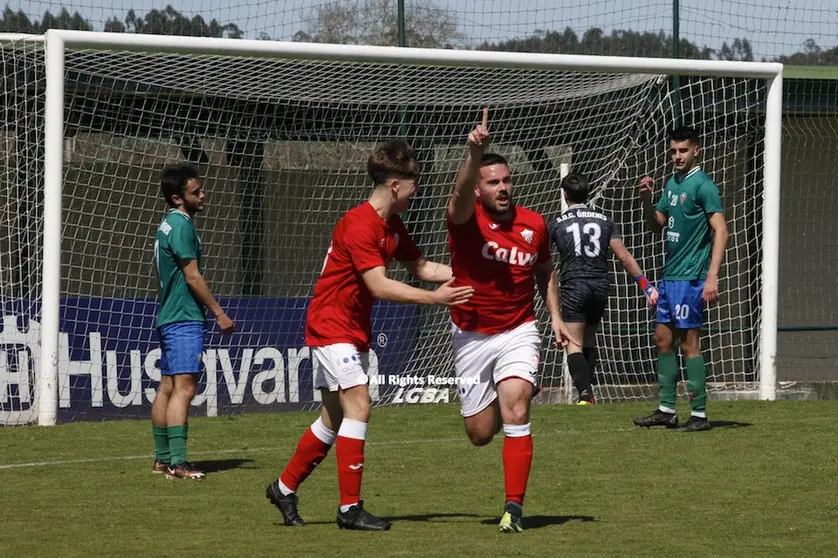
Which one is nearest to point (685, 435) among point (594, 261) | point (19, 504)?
point (594, 261)

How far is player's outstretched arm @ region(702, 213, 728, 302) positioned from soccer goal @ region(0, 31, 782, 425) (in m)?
2.91

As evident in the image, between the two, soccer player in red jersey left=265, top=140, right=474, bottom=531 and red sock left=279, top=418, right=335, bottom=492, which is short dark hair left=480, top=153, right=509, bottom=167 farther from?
red sock left=279, top=418, right=335, bottom=492

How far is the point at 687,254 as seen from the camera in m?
10.8

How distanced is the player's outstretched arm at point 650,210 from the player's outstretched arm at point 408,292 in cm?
425

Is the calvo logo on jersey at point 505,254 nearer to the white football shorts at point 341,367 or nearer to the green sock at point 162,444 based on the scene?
the white football shorts at point 341,367

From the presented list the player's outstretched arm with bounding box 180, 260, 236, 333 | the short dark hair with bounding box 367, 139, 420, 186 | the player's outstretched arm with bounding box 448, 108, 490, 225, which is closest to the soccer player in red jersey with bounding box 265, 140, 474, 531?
the short dark hair with bounding box 367, 139, 420, 186

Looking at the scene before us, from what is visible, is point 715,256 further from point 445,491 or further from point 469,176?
point 469,176

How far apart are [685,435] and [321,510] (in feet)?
13.2

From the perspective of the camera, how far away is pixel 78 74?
12625 millimetres

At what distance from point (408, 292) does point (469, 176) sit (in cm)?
61

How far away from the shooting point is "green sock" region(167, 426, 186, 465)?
8.85 m

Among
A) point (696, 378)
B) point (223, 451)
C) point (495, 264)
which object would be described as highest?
Result: point (495, 264)

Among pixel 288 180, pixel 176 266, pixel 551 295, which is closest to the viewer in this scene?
pixel 551 295

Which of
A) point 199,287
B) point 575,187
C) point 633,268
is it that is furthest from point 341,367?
point 575,187
